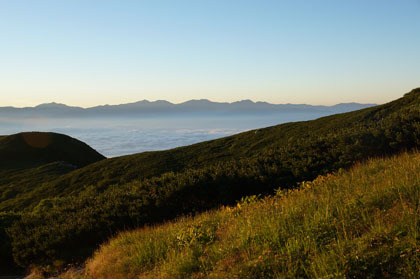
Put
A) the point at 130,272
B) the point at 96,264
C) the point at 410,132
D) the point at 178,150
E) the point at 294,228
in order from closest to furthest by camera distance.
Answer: the point at 294,228 < the point at 130,272 < the point at 96,264 < the point at 410,132 < the point at 178,150

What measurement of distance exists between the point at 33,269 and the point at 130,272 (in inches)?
242

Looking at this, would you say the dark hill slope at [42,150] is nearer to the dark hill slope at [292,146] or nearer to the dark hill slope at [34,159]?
the dark hill slope at [34,159]

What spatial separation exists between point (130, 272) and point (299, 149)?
12172mm

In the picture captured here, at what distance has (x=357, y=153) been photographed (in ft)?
43.7

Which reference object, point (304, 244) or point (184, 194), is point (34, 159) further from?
point (304, 244)

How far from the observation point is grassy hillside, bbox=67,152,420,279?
13.7 feet

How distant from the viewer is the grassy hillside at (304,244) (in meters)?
4.17

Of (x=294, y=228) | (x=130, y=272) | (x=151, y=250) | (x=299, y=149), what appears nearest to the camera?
(x=294, y=228)

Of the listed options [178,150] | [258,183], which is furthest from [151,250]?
[178,150]

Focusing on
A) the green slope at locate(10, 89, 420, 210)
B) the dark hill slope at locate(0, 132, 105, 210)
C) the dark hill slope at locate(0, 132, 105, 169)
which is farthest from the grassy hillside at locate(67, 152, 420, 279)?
the dark hill slope at locate(0, 132, 105, 169)

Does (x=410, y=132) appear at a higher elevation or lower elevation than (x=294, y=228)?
higher

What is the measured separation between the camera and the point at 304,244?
482 centimetres

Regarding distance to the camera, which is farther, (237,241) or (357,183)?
(357,183)

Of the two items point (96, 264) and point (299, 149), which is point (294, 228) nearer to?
point (96, 264)
